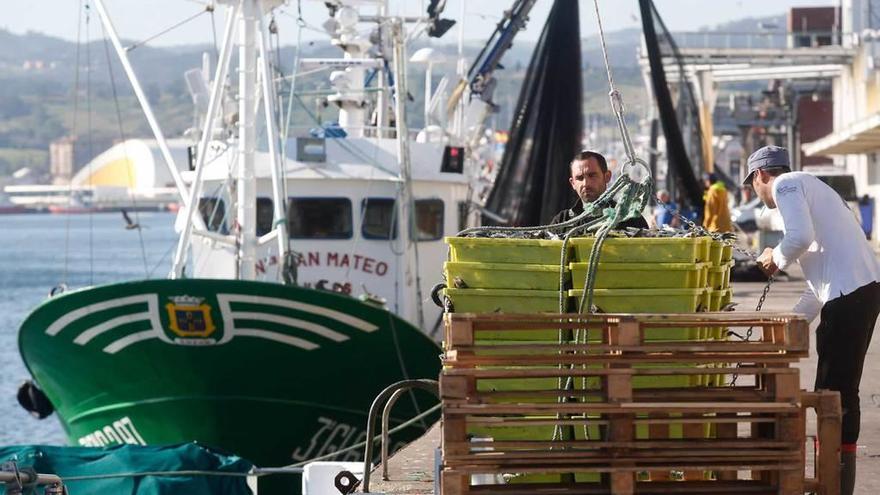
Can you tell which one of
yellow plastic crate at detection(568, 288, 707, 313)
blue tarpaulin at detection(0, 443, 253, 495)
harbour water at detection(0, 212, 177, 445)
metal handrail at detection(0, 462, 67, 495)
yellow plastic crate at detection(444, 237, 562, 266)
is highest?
yellow plastic crate at detection(444, 237, 562, 266)

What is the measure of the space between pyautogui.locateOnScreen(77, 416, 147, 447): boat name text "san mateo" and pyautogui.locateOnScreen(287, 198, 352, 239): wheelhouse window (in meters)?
3.36

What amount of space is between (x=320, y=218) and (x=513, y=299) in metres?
10.3

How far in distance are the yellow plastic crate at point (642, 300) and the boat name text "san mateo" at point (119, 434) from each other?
26.8 ft

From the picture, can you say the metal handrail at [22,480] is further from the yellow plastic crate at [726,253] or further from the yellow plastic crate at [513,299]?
→ the yellow plastic crate at [726,253]

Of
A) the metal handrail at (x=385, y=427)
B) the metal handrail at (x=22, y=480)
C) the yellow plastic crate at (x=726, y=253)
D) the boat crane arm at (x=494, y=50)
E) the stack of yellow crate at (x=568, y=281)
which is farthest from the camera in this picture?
the boat crane arm at (x=494, y=50)

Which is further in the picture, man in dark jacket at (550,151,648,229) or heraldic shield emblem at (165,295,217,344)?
heraldic shield emblem at (165,295,217,344)

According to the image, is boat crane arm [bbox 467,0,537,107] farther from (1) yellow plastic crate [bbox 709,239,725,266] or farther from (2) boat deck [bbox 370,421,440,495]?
(1) yellow plastic crate [bbox 709,239,725,266]

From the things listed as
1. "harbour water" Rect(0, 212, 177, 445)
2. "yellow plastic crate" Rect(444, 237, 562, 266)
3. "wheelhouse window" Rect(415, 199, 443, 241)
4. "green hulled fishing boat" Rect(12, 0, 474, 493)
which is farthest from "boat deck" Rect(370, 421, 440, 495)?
"wheelhouse window" Rect(415, 199, 443, 241)

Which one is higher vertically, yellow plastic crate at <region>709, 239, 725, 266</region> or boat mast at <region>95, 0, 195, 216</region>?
boat mast at <region>95, 0, 195, 216</region>

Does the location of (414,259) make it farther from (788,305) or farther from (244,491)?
(244,491)

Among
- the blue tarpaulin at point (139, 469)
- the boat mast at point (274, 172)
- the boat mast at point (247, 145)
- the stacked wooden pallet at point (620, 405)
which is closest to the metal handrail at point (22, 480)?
the blue tarpaulin at point (139, 469)

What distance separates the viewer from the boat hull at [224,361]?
44.0ft

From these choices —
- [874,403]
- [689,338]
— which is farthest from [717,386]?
[874,403]

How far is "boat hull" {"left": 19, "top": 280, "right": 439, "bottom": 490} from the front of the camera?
1340cm
